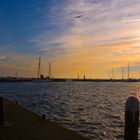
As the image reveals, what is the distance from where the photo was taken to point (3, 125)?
16594 mm

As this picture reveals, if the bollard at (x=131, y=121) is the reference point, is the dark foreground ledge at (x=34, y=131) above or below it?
below

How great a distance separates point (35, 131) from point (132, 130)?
26.9 ft

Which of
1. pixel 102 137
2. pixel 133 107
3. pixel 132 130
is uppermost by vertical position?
pixel 133 107

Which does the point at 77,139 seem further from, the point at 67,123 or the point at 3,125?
the point at 67,123

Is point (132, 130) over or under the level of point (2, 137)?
over

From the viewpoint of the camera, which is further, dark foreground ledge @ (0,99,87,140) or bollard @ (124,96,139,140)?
dark foreground ledge @ (0,99,87,140)

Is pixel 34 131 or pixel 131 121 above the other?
pixel 131 121

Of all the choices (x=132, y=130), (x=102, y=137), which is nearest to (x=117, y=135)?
(x=102, y=137)

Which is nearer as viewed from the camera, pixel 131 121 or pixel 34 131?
pixel 131 121

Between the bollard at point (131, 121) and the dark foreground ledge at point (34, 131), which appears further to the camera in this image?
the dark foreground ledge at point (34, 131)

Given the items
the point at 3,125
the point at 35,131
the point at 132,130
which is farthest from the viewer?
the point at 3,125

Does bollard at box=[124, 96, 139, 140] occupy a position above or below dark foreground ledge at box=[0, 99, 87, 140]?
above

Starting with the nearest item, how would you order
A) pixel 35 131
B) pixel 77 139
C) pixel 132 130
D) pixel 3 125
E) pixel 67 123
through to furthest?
pixel 132 130 < pixel 77 139 < pixel 35 131 < pixel 3 125 < pixel 67 123

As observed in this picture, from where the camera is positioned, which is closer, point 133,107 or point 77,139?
point 133,107
